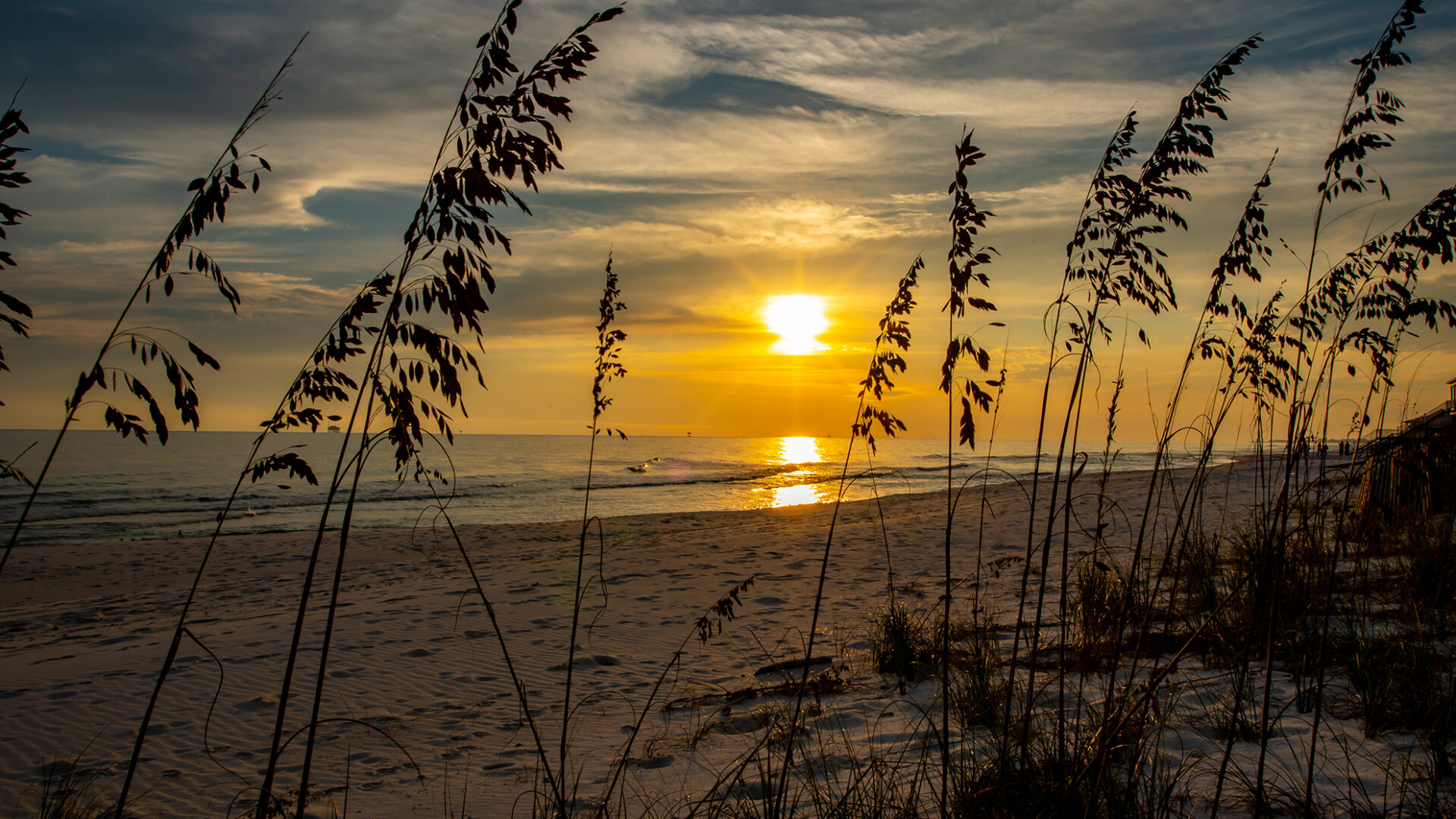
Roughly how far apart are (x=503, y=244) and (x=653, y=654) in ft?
17.9

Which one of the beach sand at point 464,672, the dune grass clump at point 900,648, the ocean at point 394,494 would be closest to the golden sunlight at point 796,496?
the ocean at point 394,494

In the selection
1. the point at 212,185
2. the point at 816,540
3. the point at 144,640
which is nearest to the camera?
the point at 212,185

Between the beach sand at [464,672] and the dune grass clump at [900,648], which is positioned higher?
the dune grass clump at [900,648]

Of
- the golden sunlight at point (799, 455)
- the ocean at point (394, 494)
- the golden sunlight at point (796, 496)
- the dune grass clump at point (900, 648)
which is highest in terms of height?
the golden sunlight at point (799, 455)

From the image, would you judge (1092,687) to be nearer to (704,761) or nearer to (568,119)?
(704,761)

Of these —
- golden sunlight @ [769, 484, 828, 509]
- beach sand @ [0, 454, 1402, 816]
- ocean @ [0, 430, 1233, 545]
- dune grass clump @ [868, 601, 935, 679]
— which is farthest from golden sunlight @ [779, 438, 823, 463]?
dune grass clump @ [868, 601, 935, 679]

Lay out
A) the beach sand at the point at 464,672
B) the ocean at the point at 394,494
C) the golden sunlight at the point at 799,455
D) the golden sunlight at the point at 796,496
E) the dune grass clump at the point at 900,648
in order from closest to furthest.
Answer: the beach sand at the point at 464,672
the dune grass clump at the point at 900,648
the ocean at the point at 394,494
the golden sunlight at the point at 796,496
the golden sunlight at the point at 799,455

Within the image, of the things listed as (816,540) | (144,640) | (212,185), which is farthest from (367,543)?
(212,185)

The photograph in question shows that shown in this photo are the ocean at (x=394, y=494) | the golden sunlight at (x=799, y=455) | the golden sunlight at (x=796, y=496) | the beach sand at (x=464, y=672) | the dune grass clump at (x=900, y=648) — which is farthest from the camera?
the golden sunlight at (x=799, y=455)

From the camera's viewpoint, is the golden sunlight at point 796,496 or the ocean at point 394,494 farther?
the golden sunlight at point 796,496

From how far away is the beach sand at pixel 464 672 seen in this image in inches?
148

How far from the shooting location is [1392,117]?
2.46m

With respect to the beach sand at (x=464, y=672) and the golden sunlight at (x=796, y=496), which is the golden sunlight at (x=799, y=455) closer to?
the golden sunlight at (x=796, y=496)

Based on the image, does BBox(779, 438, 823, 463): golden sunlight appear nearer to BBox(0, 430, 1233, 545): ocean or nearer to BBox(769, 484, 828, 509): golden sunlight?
BBox(0, 430, 1233, 545): ocean
